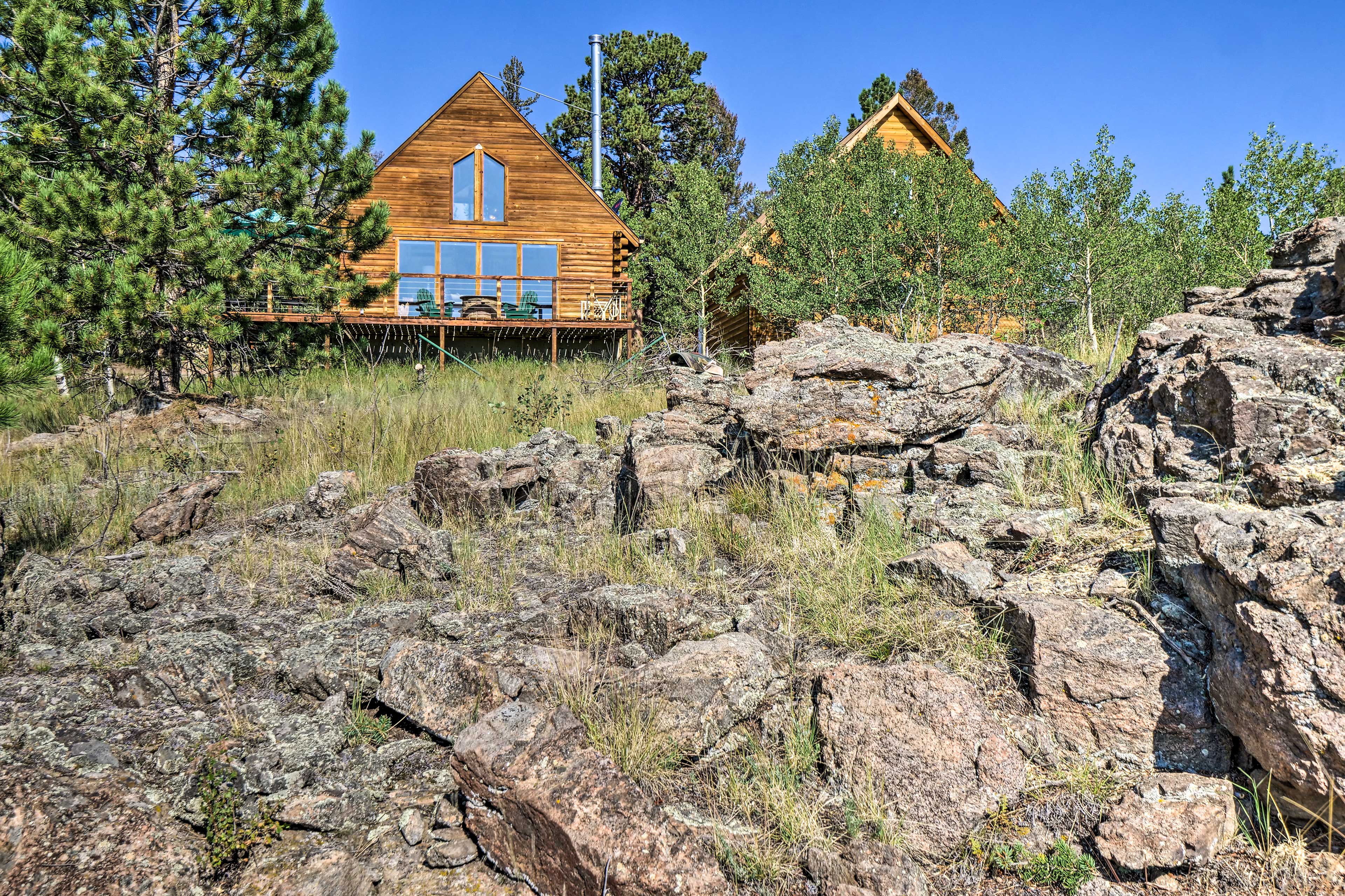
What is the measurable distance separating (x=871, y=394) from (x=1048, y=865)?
3419 mm

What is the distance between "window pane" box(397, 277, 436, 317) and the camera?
2027 centimetres

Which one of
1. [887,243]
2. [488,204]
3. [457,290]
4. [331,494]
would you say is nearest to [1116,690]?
[331,494]

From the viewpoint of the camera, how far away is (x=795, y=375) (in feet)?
18.9

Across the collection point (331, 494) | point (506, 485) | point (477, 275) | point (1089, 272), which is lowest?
point (331, 494)

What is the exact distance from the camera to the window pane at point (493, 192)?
71.3ft

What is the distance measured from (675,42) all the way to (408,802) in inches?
1347

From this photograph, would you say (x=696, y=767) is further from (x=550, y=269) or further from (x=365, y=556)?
(x=550, y=269)

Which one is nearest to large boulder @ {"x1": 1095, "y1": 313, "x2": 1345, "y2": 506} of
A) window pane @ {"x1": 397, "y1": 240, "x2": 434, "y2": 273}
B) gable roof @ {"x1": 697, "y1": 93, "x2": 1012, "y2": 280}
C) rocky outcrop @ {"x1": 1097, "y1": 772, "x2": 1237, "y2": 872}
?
rocky outcrop @ {"x1": 1097, "y1": 772, "x2": 1237, "y2": 872}

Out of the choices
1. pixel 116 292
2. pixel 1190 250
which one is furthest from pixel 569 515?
pixel 1190 250

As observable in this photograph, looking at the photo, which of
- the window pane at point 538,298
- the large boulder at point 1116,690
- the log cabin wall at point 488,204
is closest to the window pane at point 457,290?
the log cabin wall at point 488,204

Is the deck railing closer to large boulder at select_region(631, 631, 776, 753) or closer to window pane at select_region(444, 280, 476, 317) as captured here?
Result: window pane at select_region(444, 280, 476, 317)

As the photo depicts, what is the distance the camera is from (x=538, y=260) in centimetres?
2219

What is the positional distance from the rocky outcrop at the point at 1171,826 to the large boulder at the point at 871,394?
2971mm

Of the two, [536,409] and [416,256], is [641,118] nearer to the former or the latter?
[416,256]
